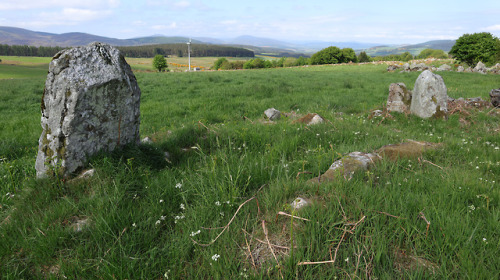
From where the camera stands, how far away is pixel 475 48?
123ft

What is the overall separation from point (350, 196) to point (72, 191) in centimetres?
379

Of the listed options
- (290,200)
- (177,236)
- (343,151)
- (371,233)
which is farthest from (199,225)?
(343,151)

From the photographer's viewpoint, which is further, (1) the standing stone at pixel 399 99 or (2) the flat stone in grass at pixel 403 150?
(1) the standing stone at pixel 399 99

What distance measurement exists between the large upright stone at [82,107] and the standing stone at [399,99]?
907 cm

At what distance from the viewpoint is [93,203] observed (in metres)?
3.22

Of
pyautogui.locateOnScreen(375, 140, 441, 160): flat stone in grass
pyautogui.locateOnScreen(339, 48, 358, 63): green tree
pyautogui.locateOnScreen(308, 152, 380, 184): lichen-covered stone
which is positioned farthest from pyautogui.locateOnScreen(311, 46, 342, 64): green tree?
pyautogui.locateOnScreen(308, 152, 380, 184): lichen-covered stone

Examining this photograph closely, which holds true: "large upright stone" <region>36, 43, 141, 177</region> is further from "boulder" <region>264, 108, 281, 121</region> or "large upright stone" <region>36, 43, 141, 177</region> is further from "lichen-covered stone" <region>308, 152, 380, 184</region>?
"boulder" <region>264, 108, 281, 121</region>

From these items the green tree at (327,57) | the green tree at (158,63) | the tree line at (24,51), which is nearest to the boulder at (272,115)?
the green tree at (158,63)

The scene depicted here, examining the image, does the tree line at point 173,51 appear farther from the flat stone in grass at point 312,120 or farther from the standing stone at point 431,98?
the standing stone at point 431,98

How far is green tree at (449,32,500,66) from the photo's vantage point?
122 ft

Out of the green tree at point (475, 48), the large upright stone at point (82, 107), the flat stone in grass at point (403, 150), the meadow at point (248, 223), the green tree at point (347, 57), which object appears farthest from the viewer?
the green tree at point (347, 57)

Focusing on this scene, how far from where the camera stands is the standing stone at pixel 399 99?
9.49 m

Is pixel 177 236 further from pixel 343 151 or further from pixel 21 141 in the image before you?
pixel 21 141

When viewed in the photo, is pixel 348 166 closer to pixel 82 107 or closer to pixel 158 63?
pixel 82 107
